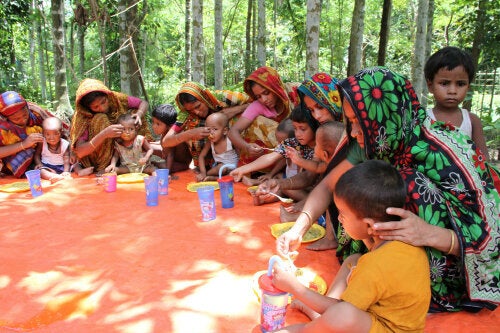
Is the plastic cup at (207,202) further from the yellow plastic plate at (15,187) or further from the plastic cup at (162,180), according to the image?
the yellow plastic plate at (15,187)

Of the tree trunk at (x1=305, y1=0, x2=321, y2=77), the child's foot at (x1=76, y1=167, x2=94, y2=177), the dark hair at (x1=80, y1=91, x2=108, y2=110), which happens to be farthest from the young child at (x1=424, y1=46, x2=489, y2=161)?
the child's foot at (x1=76, y1=167, x2=94, y2=177)

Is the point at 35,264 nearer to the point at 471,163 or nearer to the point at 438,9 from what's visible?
the point at 471,163

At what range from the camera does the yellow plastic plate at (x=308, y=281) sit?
6.89 feet

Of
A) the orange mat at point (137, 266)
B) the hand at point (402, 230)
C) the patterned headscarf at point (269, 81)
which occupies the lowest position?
the orange mat at point (137, 266)

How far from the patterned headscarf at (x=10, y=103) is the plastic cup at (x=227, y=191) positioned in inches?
117

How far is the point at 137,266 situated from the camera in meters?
2.50

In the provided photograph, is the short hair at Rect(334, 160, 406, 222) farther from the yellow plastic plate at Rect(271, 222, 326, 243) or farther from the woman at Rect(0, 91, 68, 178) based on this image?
the woman at Rect(0, 91, 68, 178)

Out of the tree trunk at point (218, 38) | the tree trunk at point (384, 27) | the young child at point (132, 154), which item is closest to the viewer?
the young child at point (132, 154)

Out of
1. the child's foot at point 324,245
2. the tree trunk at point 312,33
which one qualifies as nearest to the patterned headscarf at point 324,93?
the child's foot at point 324,245

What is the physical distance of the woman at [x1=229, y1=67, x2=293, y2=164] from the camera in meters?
4.29

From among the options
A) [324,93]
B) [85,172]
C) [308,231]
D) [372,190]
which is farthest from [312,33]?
[372,190]

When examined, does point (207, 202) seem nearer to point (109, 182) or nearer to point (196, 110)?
point (109, 182)

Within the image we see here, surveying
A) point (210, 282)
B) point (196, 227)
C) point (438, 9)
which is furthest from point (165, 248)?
point (438, 9)

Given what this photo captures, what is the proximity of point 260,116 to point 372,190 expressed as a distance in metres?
3.07
